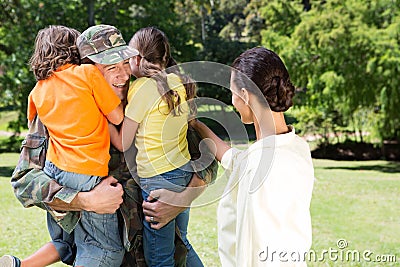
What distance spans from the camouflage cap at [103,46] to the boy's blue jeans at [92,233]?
49 cm

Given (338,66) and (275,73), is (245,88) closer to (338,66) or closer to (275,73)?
(275,73)

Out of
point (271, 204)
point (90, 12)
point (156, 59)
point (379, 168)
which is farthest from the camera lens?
point (90, 12)

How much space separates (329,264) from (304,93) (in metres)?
12.8

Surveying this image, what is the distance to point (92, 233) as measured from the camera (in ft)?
9.16

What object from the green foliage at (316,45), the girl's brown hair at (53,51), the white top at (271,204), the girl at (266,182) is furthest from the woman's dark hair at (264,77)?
the green foliage at (316,45)

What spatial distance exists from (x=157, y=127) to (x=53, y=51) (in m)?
0.54

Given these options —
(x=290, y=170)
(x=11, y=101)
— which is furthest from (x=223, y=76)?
(x=11, y=101)

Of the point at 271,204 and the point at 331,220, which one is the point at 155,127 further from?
the point at 331,220

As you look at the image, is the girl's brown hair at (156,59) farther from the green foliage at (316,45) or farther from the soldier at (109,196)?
the green foliage at (316,45)

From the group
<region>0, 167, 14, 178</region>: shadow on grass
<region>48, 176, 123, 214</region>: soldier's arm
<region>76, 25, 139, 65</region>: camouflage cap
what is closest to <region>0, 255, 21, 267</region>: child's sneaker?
<region>48, 176, 123, 214</region>: soldier's arm

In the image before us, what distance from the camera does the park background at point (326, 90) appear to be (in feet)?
30.3

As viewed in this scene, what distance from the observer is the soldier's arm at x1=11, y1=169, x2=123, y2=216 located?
2719mm

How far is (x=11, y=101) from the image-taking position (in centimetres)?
1576

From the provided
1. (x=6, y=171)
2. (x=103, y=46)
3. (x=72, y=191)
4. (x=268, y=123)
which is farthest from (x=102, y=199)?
(x=6, y=171)
